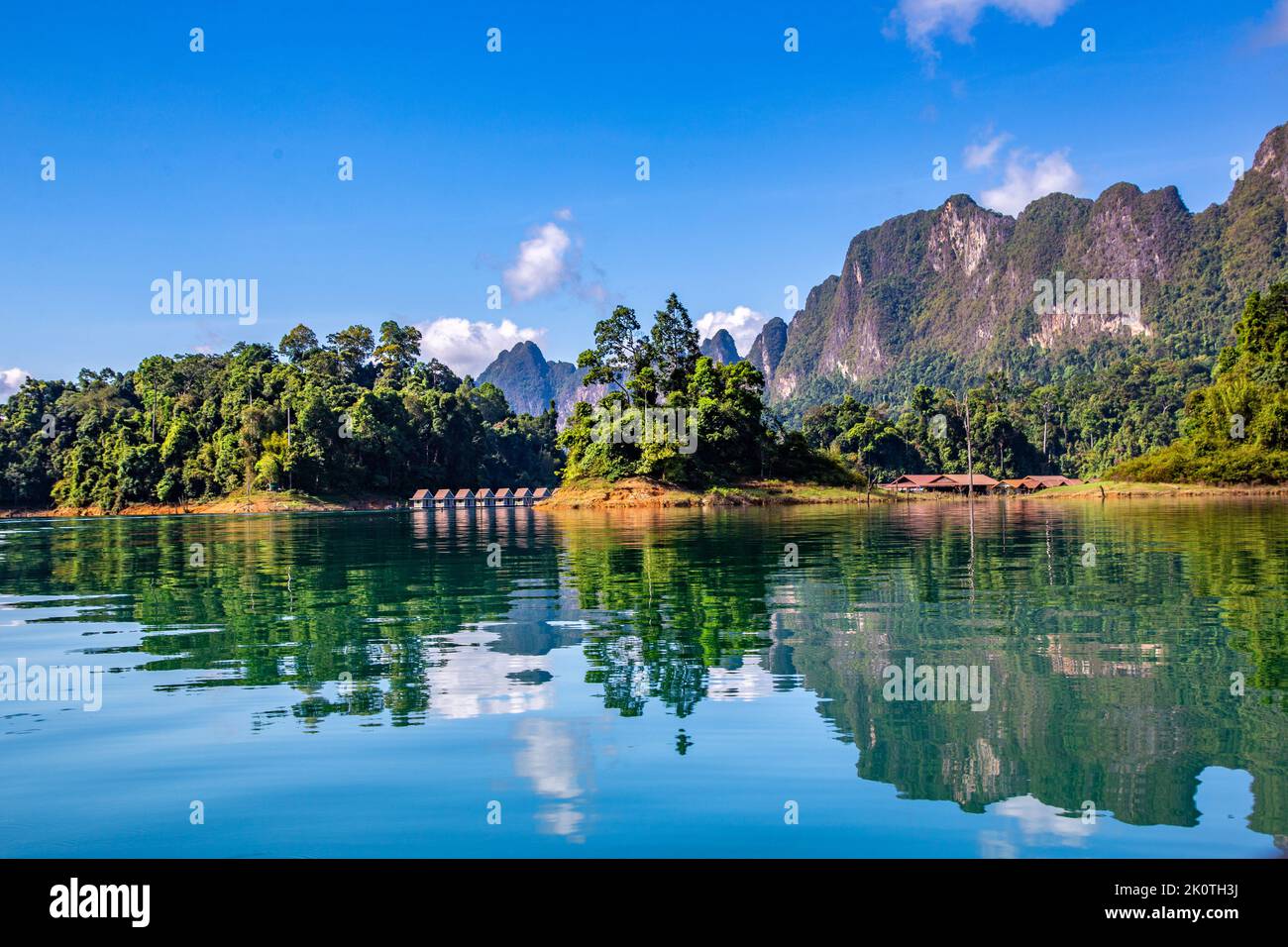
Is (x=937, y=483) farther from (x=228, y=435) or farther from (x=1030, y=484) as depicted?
(x=228, y=435)

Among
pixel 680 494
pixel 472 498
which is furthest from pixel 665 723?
pixel 472 498

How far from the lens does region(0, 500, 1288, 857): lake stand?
22.4ft

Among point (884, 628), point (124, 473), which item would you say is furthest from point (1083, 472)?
point (884, 628)

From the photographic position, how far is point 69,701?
11562mm

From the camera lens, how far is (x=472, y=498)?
146750mm

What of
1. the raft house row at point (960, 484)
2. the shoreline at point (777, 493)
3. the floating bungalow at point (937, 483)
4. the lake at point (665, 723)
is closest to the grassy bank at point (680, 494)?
the shoreline at point (777, 493)

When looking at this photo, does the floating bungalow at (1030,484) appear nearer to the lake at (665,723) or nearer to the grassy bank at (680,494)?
the grassy bank at (680,494)

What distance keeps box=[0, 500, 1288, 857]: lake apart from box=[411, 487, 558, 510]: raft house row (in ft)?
399

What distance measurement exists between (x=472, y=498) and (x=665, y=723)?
140 m

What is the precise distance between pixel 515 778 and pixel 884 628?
30.1ft

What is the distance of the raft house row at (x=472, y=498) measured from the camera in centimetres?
14257

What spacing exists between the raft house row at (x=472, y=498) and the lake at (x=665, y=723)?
121532mm
